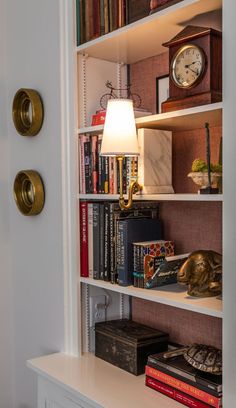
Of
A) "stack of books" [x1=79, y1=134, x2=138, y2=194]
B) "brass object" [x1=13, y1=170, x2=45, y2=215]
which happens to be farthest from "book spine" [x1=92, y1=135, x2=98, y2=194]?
"brass object" [x1=13, y1=170, x2=45, y2=215]

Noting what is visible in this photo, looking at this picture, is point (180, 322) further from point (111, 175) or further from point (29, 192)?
point (29, 192)

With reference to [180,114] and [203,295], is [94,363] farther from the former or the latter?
[180,114]

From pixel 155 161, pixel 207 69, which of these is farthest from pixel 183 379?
pixel 207 69

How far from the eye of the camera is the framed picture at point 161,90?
174 cm

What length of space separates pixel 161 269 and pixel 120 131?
455mm

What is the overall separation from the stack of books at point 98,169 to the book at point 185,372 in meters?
0.56

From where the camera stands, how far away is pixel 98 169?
5.62 feet

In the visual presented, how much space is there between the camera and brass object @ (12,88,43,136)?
6.33 feet

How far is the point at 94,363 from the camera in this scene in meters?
1.77

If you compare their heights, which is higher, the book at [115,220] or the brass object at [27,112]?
the brass object at [27,112]
